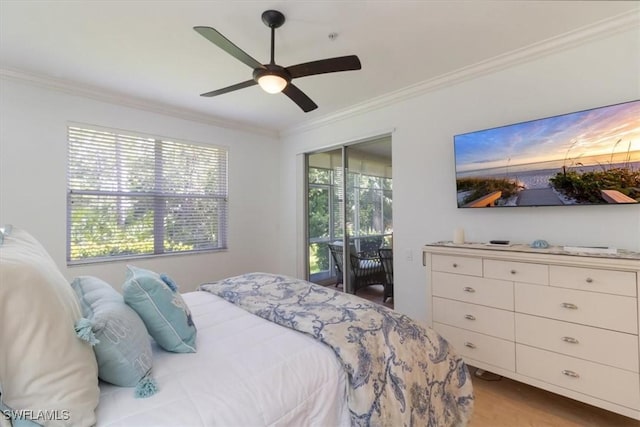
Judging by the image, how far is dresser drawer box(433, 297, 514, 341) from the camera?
2.09 metres

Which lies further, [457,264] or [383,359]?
[457,264]

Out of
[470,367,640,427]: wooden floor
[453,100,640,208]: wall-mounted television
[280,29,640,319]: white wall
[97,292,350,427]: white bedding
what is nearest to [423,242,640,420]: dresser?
[470,367,640,427]: wooden floor

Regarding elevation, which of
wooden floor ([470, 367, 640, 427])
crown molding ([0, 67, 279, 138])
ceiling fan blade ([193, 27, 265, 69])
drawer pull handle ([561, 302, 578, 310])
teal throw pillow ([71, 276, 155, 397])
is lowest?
wooden floor ([470, 367, 640, 427])

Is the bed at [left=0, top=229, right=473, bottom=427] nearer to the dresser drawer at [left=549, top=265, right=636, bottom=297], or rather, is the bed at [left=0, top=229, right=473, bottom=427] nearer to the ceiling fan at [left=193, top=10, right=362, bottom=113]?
Result: the dresser drawer at [left=549, top=265, right=636, bottom=297]

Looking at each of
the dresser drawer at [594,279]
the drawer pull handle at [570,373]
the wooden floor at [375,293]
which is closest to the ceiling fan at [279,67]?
the dresser drawer at [594,279]

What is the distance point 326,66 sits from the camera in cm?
183

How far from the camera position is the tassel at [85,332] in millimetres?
948

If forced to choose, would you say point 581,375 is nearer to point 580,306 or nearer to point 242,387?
point 580,306

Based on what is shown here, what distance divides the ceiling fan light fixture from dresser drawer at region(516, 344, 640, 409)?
2.37m

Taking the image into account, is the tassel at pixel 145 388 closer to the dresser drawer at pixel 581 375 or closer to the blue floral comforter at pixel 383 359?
the blue floral comforter at pixel 383 359

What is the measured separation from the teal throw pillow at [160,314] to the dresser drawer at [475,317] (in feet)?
6.16

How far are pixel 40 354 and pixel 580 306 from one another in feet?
8.39

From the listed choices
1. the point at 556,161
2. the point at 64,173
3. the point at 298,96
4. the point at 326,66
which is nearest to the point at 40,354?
the point at 326,66

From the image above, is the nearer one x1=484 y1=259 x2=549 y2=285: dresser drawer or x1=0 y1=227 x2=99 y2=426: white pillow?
x1=0 y1=227 x2=99 y2=426: white pillow
